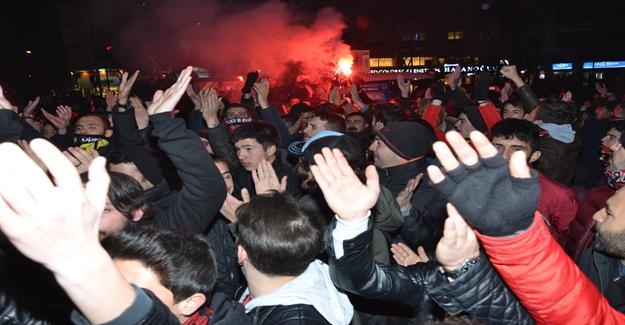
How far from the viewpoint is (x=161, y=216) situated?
2.90m

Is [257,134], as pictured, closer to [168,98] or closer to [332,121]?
[332,121]

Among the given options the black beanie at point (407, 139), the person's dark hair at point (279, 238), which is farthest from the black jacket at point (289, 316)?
the black beanie at point (407, 139)

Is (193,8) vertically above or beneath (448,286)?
above

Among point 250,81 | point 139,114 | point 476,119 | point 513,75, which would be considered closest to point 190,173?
point 139,114

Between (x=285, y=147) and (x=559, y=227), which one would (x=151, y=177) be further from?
(x=559, y=227)

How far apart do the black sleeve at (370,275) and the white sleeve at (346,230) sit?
2cm

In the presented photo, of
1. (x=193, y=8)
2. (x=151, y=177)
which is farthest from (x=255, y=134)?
(x=193, y=8)

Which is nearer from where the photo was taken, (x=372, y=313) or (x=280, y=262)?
(x=280, y=262)

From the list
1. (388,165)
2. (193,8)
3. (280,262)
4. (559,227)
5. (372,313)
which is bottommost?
(372,313)

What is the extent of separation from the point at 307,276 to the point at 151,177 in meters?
2.37

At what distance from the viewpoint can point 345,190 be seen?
182 centimetres

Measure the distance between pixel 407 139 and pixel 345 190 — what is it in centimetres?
212

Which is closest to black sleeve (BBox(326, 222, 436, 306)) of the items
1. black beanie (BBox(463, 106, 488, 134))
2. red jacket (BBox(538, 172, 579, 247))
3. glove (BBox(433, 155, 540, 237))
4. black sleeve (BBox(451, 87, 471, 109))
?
glove (BBox(433, 155, 540, 237))

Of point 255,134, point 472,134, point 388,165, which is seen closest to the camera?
point 472,134
